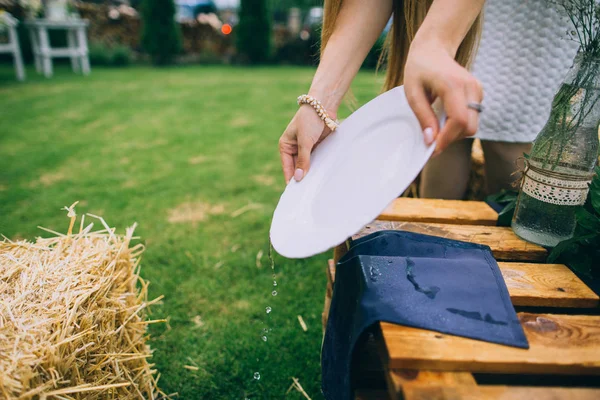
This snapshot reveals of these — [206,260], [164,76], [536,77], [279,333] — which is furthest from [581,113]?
[164,76]

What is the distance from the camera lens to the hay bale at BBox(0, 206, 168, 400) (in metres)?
0.98

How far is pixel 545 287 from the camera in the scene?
3.61 feet

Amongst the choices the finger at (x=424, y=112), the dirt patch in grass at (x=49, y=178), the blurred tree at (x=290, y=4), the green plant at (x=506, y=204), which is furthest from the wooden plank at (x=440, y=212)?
the blurred tree at (x=290, y=4)

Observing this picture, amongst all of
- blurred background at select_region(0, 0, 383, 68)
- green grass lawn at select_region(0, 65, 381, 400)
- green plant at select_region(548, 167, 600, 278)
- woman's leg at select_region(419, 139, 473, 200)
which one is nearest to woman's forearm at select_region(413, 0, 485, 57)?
green plant at select_region(548, 167, 600, 278)

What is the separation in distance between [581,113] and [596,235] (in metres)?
0.37

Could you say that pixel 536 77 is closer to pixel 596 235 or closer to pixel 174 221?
pixel 596 235

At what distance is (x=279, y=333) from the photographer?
1.91 m

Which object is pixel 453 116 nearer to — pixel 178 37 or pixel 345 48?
pixel 345 48

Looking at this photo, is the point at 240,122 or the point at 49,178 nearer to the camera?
the point at 49,178

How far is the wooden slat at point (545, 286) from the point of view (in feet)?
3.48

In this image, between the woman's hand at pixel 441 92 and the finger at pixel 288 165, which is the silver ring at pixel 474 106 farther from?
the finger at pixel 288 165

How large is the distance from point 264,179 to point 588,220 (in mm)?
2729

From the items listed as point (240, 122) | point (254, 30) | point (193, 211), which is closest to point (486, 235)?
point (193, 211)

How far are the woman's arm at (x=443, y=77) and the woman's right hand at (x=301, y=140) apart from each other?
1.34ft
